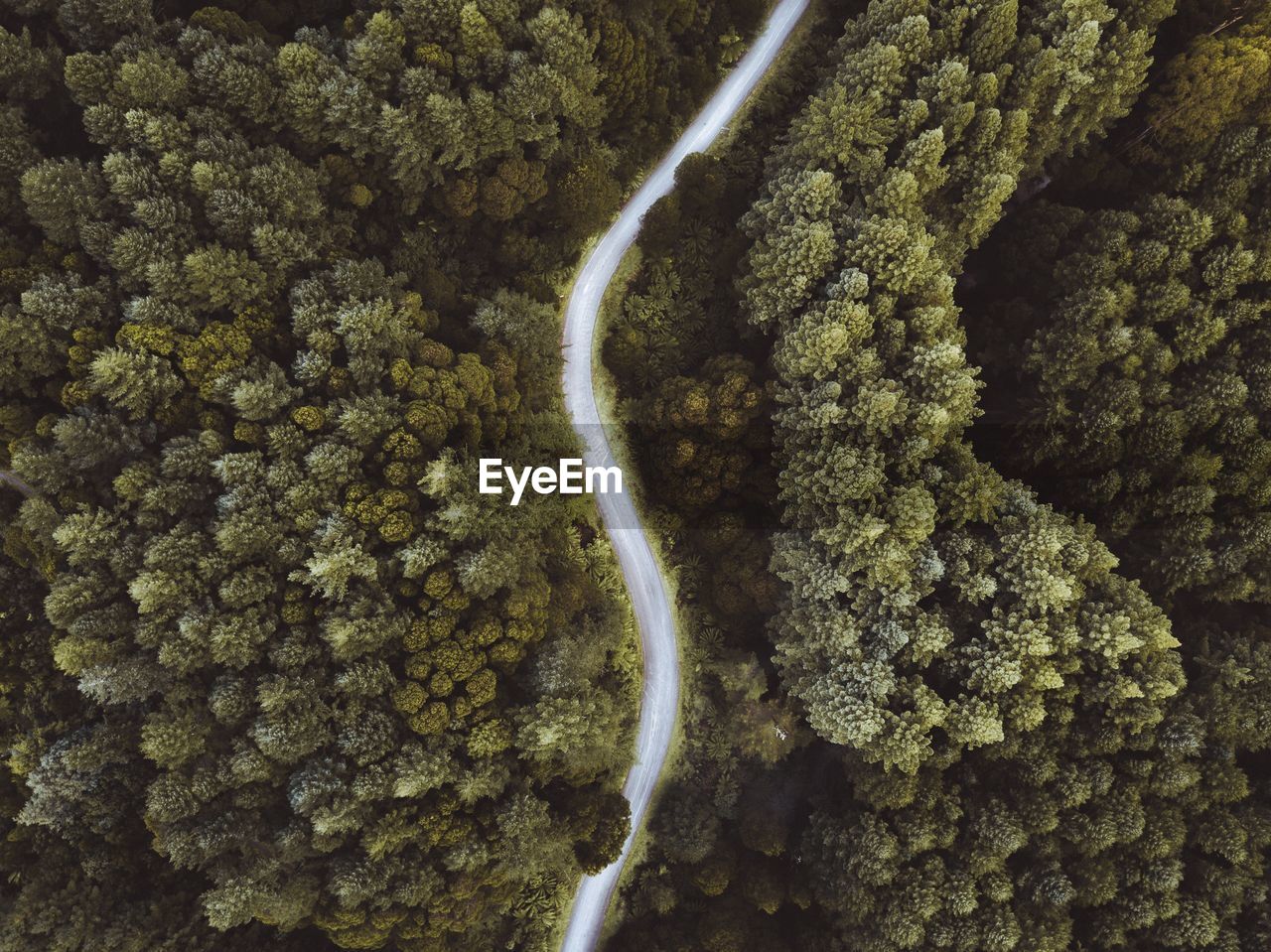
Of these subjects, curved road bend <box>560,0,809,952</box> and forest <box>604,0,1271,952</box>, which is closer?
forest <box>604,0,1271,952</box>

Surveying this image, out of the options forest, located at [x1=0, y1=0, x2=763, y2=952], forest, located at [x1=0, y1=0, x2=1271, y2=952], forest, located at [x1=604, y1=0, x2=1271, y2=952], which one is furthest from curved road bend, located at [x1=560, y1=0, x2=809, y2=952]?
forest, located at [x1=0, y1=0, x2=763, y2=952]

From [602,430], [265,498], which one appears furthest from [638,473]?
[265,498]

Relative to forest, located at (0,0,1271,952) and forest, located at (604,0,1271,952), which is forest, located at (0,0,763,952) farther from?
forest, located at (604,0,1271,952)

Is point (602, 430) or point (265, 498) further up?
point (265, 498)

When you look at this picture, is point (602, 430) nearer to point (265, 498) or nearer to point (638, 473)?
point (638, 473)

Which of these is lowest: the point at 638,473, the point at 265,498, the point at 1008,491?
the point at 1008,491

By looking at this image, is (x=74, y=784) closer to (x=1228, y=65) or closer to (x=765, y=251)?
(x=765, y=251)

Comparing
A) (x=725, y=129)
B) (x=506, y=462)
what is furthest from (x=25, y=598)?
(x=725, y=129)
